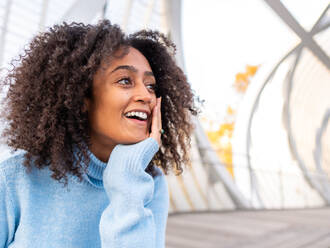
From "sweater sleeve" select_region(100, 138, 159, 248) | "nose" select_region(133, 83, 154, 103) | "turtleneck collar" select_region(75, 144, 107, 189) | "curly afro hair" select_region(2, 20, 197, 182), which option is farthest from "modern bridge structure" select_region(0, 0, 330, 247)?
"nose" select_region(133, 83, 154, 103)

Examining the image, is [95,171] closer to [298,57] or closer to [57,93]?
[57,93]

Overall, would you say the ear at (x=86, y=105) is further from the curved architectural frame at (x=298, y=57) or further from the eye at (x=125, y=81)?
the curved architectural frame at (x=298, y=57)

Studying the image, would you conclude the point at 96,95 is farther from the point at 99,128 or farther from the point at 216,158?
the point at 216,158

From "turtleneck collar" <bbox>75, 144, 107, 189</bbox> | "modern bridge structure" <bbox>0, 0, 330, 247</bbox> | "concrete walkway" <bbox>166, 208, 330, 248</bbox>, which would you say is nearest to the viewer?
"turtleneck collar" <bbox>75, 144, 107, 189</bbox>

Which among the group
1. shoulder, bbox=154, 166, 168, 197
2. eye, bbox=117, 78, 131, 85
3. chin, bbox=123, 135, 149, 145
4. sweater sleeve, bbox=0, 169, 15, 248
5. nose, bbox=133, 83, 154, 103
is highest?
eye, bbox=117, 78, 131, 85

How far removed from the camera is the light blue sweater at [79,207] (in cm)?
105

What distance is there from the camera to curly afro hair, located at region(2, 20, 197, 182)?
1229mm

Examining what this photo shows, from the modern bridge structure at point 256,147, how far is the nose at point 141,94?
596 mm

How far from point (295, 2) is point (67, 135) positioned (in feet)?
31.4

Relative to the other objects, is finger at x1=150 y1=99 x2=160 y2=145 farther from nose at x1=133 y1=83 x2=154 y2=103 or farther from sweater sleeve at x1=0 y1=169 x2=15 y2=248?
sweater sleeve at x1=0 y1=169 x2=15 y2=248

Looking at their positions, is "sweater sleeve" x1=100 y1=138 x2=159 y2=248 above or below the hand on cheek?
below

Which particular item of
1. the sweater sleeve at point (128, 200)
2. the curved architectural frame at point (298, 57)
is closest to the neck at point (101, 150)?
the sweater sleeve at point (128, 200)

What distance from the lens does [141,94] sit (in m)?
1.25

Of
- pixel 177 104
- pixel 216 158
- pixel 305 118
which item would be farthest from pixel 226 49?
pixel 177 104
